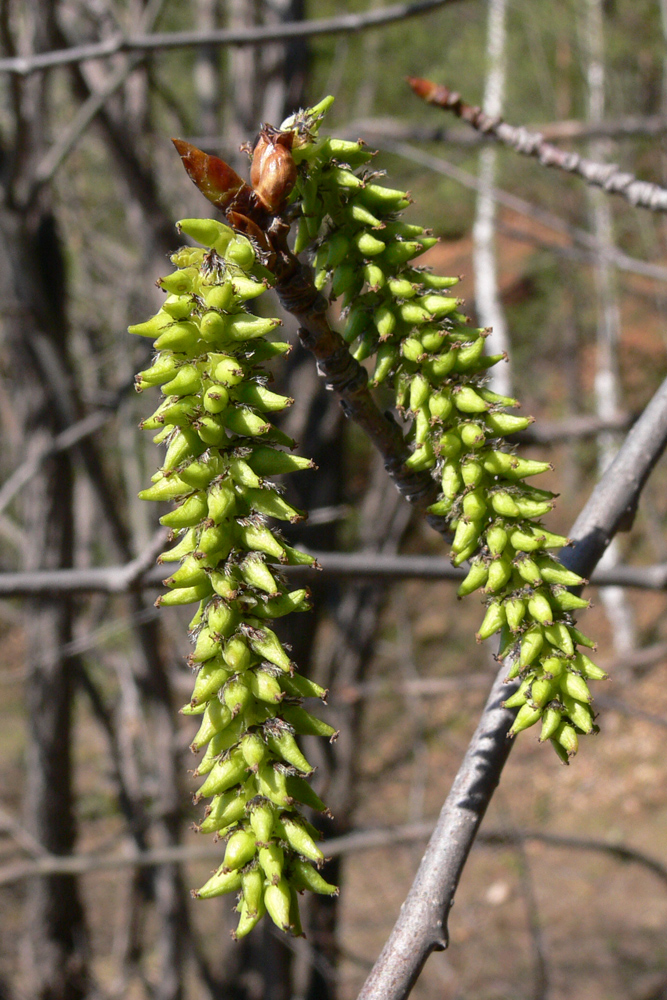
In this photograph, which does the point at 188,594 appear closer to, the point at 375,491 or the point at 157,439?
the point at 157,439

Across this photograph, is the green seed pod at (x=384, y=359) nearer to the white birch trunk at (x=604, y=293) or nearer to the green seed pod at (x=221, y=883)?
the green seed pod at (x=221, y=883)

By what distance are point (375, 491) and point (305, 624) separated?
63.2 inches

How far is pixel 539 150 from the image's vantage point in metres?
1.66

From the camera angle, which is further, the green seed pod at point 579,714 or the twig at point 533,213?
the twig at point 533,213

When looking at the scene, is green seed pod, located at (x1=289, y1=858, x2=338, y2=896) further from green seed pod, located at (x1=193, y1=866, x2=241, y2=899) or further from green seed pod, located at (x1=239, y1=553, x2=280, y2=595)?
green seed pod, located at (x1=239, y1=553, x2=280, y2=595)

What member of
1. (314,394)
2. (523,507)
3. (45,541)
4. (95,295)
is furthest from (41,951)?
(95,295)

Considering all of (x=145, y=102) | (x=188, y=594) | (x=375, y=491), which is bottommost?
(x=375, y=491)

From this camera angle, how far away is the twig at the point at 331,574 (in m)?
1.97

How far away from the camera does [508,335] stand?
46.2 feet

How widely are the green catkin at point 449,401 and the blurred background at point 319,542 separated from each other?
0.98 metres

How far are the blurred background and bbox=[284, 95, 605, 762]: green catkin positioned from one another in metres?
0.98

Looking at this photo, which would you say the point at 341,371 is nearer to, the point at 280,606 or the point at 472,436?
the point at 472,436

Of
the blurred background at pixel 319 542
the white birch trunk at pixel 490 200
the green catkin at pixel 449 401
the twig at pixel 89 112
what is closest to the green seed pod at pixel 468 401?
the green catkin at pixel 449 401

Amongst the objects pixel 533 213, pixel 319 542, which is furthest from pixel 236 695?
pixel 319 542
